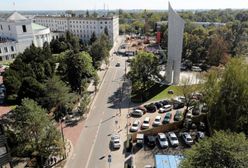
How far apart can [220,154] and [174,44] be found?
34.4m

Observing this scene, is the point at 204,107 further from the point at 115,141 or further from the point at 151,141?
the point at 115,141

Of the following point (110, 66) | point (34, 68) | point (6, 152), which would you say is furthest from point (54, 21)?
point (6, 152)

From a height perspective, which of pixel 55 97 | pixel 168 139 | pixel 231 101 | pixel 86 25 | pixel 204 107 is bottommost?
pixel 168 139

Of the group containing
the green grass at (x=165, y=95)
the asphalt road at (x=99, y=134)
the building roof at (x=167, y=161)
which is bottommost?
the asphalt road at (x=99, y=134)

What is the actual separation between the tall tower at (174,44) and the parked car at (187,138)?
63.6 ft

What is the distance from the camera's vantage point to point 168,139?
33.3m

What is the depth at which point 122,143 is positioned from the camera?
1294 inches

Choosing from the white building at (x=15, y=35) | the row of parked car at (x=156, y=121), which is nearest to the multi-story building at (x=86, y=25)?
the white building at (x=15, y=35)

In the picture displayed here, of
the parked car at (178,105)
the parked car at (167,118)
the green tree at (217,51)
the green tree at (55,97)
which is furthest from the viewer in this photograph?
the green tree at (217,51)

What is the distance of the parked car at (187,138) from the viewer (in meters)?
32.0

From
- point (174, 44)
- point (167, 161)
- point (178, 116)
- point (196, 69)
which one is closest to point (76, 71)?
point (174, 44)

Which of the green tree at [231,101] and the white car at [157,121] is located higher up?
the green tree at [231,101]

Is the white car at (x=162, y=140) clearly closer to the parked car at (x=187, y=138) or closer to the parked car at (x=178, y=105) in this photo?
the parked car at (x=187, y=138)

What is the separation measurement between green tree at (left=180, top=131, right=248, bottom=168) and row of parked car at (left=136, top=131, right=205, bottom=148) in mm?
12329
